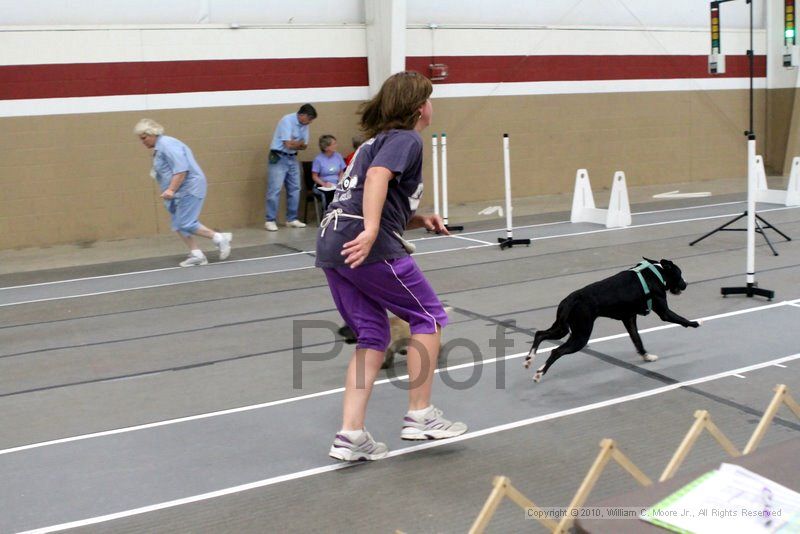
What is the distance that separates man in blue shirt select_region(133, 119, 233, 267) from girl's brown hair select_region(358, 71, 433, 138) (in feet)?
19.8

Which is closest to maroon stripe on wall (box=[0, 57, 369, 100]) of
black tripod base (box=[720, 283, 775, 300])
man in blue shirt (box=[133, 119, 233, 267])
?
man in blue shirt (box=[133, 119, 233, 267])

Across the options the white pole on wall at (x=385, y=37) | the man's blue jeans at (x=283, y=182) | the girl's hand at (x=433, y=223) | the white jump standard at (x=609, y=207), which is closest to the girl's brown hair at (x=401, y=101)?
the girl's hand at (x=433, y=223)

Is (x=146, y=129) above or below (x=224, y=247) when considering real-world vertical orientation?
above

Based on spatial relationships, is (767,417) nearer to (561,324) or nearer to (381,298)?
(381,298)

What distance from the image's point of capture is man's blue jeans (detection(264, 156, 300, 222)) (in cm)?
1308

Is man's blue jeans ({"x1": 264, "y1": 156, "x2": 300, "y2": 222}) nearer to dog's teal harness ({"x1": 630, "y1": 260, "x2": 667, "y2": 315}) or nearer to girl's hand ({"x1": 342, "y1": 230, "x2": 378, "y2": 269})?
dog's teal harness ({"x1": 630, "y1": 260, "x2": 667, "y2": 315})

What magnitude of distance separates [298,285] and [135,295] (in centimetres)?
166

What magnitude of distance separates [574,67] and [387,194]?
12.8m

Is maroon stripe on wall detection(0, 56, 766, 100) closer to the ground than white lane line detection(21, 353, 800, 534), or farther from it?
farther from it

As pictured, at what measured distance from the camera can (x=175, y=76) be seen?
12.8m

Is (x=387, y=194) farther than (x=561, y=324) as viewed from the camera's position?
No

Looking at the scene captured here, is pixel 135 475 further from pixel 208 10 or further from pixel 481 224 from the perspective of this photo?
pixel 208 10

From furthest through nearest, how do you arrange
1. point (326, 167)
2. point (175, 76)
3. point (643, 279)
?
point (326, 167) → point (175, 76) → point (643, 279)

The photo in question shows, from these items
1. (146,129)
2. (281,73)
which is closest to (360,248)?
(146,129)
